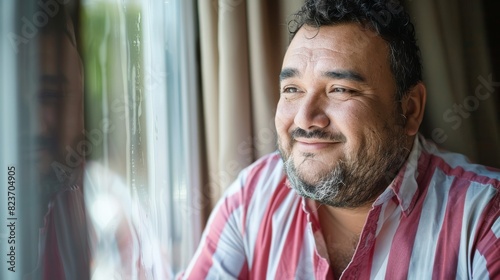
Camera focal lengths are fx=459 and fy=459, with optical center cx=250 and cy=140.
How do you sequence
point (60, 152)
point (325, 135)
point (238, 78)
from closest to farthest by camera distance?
point (60, 152) → point (325, 135) → point (238, 78)

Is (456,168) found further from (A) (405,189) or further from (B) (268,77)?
(B) (268,77)

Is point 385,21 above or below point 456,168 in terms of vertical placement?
above

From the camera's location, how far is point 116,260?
0.95 m

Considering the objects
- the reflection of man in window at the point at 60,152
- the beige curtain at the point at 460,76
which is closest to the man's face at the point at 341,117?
the beige curtain at the point at 460,76

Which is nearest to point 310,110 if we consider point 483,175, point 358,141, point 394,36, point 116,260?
point 358,141

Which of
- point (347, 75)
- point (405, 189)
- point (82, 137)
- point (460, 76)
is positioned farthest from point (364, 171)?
point (82, 137)

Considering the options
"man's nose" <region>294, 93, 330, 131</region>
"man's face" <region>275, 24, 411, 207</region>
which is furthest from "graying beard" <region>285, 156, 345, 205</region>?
"man's nose" <region>294, 93, 330, 131</region>

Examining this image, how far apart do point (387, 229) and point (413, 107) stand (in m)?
0.31

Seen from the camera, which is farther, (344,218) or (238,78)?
(238,78)

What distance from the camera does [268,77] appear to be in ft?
4.72

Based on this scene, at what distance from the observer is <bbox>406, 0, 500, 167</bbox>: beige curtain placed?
1.30m

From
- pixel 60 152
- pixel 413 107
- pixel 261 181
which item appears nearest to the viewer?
pixel 60 152

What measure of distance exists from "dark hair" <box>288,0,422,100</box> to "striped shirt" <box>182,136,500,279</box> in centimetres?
17

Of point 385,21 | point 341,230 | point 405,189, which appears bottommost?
point 341,230
